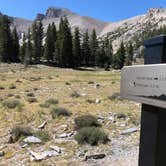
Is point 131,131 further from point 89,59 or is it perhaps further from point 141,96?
point 89,59

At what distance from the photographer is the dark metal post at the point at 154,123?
3573mm

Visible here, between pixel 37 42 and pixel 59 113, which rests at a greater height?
pixel 37 42

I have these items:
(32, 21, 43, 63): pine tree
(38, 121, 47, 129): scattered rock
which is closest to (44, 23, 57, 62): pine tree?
(32, 21, 43, 63): pine tree

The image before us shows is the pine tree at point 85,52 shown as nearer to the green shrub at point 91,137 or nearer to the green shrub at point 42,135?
the green shrub at point 42,135

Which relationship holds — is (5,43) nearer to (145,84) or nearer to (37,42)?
(37,42)

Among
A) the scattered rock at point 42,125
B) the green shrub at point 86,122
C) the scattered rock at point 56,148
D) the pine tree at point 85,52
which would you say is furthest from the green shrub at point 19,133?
the pine tree at point 85,52

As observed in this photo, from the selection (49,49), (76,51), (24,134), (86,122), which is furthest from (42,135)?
(49,49)

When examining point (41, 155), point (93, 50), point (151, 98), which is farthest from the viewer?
point (93, 50)

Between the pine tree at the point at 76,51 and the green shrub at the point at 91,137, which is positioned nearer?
the green shrub at the point at 91,137

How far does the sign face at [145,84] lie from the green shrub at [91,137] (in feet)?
21.9

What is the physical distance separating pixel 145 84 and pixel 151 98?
17cm

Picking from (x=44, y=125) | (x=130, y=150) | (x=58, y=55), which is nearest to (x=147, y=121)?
(x=130, y=150)

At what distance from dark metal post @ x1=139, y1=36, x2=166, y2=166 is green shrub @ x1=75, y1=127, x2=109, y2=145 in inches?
269

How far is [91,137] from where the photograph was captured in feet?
35.1
